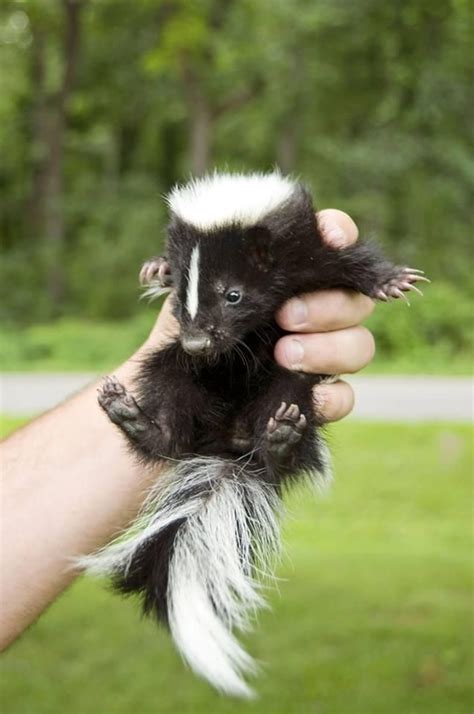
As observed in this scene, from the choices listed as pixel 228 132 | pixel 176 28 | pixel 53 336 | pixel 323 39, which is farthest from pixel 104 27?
pixel 228 132

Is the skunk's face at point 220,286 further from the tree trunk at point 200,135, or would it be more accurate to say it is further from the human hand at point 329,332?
the tree trunk at point 200,135

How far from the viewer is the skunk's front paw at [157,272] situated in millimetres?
2693

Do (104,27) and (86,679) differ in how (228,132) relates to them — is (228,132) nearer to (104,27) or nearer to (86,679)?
(104,27)

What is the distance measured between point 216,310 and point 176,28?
356 cm

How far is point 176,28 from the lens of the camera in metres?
5.53

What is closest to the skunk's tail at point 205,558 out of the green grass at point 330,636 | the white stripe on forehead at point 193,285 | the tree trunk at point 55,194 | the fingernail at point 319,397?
the fingernail at point 319,397

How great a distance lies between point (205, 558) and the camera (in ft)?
7.29

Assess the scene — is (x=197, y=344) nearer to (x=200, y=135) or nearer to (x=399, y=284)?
(x=399, y=284)

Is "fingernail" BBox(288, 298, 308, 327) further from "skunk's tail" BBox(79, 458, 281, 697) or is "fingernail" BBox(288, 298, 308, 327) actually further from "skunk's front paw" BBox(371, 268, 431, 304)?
"skunk's tail" BBox(79, 458, 281, 697)

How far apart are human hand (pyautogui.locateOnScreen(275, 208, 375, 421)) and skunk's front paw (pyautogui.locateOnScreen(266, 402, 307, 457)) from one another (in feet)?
0.89

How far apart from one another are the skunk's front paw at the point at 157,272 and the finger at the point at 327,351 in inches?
13.6

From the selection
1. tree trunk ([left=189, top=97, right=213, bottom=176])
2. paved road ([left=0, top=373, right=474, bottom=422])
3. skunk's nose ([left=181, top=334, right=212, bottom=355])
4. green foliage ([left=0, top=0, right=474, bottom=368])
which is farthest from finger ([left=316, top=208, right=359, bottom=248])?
tree trunk ([left=189, top=97, right=213, bottom=176])

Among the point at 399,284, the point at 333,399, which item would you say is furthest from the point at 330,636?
the point at 399,284

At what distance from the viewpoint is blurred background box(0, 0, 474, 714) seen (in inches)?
198
